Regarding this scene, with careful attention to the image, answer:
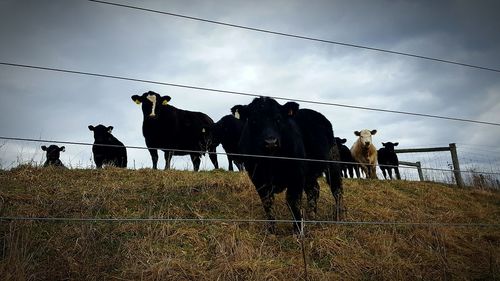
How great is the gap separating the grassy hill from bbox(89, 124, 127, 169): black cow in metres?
5.57

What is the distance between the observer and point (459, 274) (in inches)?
197

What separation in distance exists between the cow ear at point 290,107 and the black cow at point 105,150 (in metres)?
8.99

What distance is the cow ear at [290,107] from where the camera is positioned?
20.5 feet

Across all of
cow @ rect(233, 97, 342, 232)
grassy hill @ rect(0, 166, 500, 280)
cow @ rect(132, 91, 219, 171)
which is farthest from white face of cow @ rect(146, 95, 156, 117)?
cow @ rect(233, 97, 342, 232)

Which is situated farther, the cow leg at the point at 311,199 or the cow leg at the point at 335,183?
the cow leg at the point at 335,183

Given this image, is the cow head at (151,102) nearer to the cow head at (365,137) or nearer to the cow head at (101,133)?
the cow head at (101,133)

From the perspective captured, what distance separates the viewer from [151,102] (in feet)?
42.1

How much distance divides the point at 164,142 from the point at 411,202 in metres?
8.05

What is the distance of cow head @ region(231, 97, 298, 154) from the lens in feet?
18.6

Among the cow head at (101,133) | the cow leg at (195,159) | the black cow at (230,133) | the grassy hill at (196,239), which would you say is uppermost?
the cow head at (101,133)

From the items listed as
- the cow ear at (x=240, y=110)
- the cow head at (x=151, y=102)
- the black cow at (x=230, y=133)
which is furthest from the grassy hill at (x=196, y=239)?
the cow head at (x=151, y=102)

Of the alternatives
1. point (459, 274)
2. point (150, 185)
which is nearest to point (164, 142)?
point (150, 185)

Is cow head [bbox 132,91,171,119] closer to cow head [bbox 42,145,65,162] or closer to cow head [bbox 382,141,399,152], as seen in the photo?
cow head [bbox 42,145,65,162]

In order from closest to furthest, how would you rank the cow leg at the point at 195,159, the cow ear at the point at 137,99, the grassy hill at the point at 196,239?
the grassy hill at the point at 196,239, the cow ear at the point at 137,99, the cow leg at the point at 195,159
